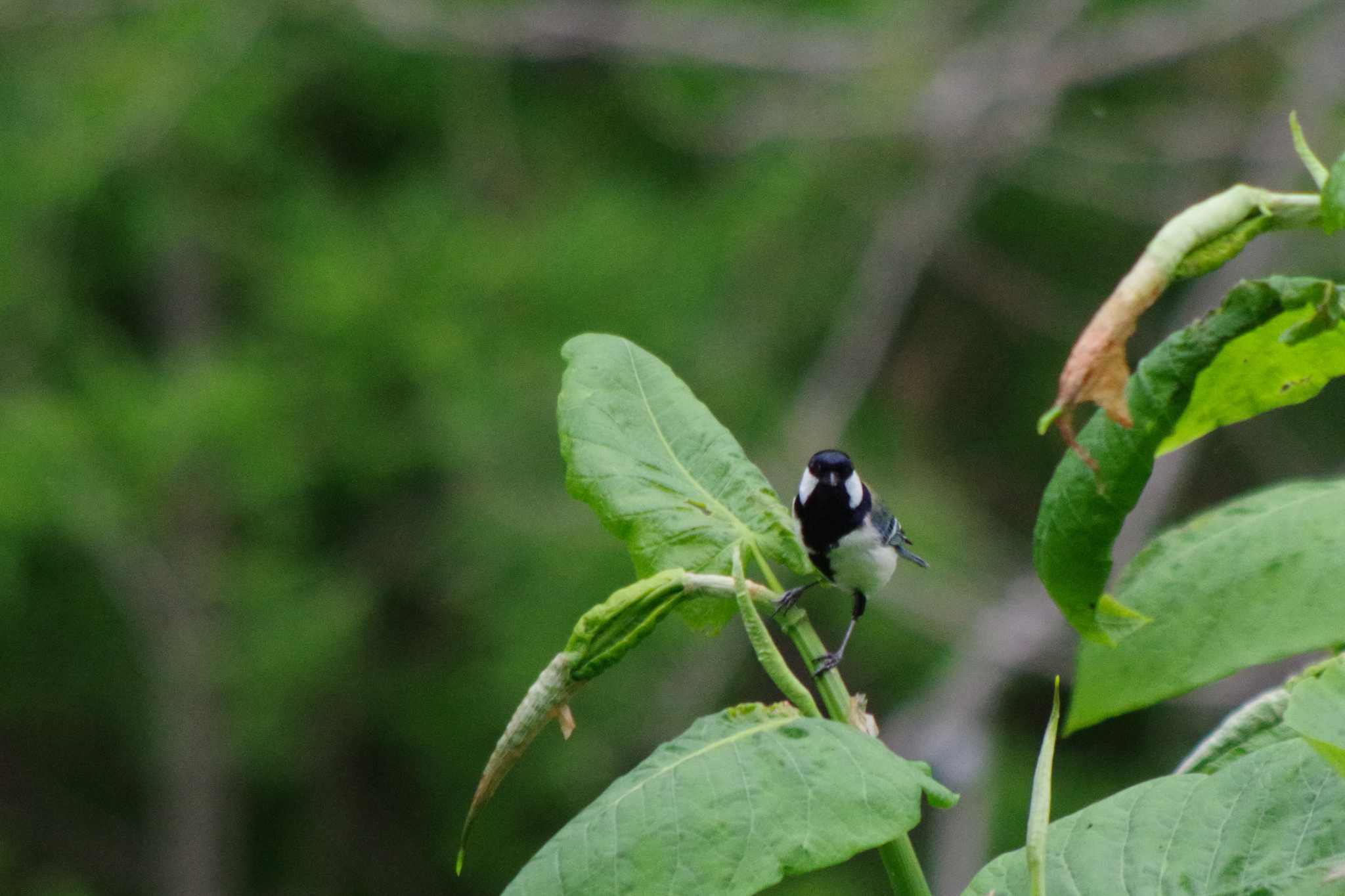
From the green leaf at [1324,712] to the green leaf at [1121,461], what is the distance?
0.10 meters

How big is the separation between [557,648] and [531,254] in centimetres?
243

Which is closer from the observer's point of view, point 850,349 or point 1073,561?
point 1073,561

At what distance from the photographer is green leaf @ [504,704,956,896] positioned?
30.1 inches

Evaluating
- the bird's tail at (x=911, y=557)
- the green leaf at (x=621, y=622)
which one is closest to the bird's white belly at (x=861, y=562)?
the bird's tail at (x=911, y=557)

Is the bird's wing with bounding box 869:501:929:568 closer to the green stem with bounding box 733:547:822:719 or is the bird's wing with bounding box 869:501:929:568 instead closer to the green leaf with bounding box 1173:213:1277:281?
the green stem with bounding box 733:547:822:719

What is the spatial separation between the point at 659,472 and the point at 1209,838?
417 mm

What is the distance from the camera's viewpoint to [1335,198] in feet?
2.17

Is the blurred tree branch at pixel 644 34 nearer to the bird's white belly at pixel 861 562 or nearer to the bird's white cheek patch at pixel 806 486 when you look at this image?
the bird's white cheek patch at pixel 806 486

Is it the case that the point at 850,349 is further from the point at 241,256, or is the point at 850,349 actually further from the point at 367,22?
the point at 241,256

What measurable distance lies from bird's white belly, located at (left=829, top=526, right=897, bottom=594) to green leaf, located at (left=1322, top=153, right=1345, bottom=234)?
1302 mm

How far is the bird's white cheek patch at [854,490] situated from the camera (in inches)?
87.5

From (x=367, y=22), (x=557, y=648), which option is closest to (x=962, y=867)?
(x=557, y=648)

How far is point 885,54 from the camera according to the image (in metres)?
7.67

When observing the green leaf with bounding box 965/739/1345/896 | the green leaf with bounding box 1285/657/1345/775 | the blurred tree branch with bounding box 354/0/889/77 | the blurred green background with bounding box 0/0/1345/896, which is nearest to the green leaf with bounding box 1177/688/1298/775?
the green leaf with bounding box 965/739/1345/896
